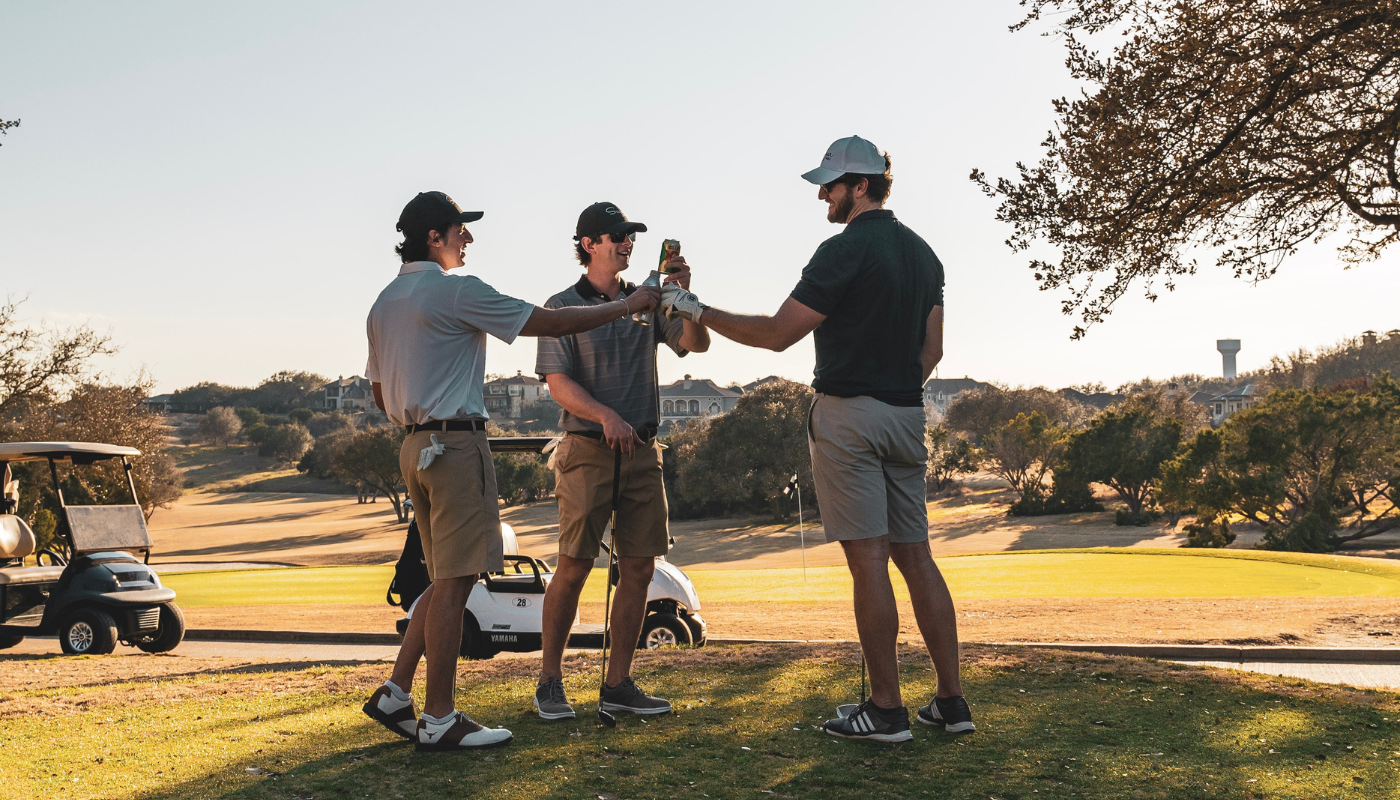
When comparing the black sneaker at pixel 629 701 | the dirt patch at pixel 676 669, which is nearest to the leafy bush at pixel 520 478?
the dirt patch at pixel 676 669

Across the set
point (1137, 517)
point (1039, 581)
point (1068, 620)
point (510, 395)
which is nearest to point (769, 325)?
point (1068, 620)

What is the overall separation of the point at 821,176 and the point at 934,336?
33.2 inches

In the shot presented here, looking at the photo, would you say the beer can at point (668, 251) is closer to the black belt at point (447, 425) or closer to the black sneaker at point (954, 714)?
the black belt at point (447, 425)

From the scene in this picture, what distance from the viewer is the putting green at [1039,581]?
18.8 m

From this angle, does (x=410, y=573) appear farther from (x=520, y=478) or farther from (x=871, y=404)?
(x=520, y=478)

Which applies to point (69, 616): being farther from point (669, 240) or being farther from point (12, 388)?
point (12, 388)

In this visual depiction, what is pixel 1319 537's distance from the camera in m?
39.1

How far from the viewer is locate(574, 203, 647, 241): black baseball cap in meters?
4.98

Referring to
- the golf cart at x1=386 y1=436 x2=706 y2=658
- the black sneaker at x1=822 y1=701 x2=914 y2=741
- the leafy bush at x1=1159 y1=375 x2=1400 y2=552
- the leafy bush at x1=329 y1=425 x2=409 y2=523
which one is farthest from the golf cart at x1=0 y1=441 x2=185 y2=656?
the leafy bush at x1=329 y1=425 x2=409 y2=523

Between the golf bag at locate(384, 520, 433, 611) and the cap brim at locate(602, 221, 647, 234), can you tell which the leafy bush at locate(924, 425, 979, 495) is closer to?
the golf bag at locate(384, 520, 433, 611)

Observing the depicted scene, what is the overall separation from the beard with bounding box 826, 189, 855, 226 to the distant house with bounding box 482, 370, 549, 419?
13407 centimetres

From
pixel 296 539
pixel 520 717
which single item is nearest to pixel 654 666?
pixel 520 717

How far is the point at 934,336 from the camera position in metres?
4.73

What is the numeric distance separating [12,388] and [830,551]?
3004cm
